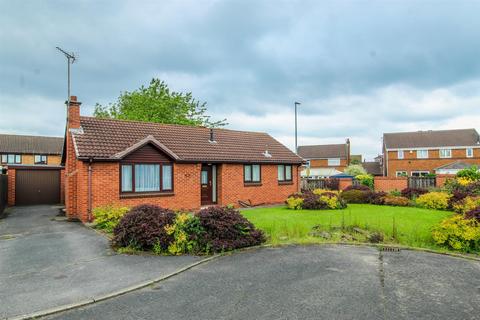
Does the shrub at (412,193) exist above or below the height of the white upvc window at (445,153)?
below

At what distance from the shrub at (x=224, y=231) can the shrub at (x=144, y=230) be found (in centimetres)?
→ 95

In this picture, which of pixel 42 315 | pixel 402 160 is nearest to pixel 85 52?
pixel 42 315

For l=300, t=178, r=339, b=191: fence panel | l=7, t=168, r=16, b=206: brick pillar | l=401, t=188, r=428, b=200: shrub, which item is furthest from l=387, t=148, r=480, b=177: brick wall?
l=7, t=168, r=16, b=206: brick pillar

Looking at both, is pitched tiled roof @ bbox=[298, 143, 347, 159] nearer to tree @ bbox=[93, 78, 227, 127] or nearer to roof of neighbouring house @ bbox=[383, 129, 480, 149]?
roof of neighbouring house @ bbox=[383, 129, 480, 149]

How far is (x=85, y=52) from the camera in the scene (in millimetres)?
17297

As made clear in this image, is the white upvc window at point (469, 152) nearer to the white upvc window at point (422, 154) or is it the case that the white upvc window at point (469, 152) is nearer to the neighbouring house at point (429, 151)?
the neighbouring house at point (429, 151)

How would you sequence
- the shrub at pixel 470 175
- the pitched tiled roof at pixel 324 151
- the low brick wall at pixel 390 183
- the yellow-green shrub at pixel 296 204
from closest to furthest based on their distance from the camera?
the yellow-green shrub at pixel 296 204, the shrub at pixel 470 175, the low brick wall at pixel 390 183, the pitched tiled roof at pixel 324 151

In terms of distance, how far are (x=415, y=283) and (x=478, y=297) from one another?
1.00m

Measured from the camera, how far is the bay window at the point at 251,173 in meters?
20.7

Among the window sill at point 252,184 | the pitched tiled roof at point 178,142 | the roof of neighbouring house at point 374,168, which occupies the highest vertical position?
the pitched tiled roof at point 178,142

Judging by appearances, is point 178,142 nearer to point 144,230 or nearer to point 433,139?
point 144,230

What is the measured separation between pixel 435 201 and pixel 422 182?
7777 millimetres

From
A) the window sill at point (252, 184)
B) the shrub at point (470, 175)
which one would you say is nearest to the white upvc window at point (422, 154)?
the shrub at point (470, 175)

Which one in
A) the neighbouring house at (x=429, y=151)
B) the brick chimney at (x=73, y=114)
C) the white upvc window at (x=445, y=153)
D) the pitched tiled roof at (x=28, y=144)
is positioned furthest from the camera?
the pitched tiled roof at (x=28, y=144)
